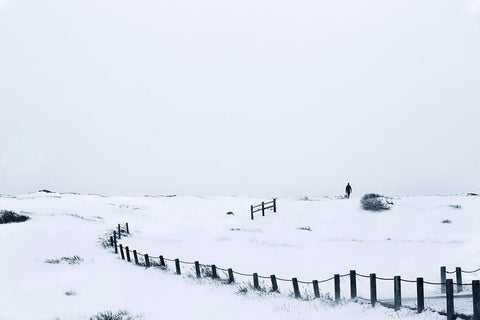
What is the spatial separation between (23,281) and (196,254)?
9519 millimetres

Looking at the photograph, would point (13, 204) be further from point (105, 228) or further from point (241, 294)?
point (241, 294)

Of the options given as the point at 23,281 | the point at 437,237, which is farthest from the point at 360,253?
the point at 23,281

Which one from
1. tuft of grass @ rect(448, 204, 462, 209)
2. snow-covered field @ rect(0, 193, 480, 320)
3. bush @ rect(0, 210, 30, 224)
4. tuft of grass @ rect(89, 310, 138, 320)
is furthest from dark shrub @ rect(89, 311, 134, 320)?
tuft of grass @ rect(448, 204, 462, 209)

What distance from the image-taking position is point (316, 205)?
41625mm

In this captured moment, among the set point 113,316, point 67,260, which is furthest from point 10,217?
point 113,316

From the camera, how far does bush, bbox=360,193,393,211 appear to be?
3678 cm

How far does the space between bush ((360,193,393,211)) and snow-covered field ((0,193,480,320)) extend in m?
0.96

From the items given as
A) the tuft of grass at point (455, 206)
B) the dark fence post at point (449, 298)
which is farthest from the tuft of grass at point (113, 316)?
the tuft of grass at point (455, 206)

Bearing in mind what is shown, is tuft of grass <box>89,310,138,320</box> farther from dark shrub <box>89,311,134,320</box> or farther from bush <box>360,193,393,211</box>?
bush <box>360,193,393,211</box>

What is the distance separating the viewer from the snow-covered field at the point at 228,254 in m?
12.6

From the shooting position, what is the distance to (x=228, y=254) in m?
23.2

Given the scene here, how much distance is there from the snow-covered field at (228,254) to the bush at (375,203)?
3.15ft

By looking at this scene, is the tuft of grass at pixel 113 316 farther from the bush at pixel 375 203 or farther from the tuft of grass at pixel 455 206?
the tuft of grass at pixel 455 206

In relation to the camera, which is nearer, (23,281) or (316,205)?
(23,281)
